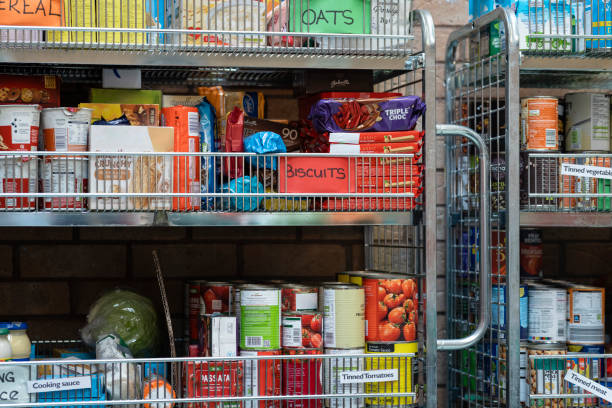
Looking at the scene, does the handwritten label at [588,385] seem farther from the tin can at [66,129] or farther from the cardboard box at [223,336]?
the tin can at [66,129]

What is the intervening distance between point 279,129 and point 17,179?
0.70m

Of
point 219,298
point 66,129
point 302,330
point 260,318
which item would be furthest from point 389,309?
point 66,129

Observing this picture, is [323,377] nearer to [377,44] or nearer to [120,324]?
[120,324]

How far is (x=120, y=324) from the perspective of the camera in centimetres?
212

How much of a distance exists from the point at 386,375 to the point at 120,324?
28.9 inches

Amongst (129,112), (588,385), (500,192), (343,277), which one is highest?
(129,112)

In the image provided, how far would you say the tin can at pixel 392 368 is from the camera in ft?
6.57

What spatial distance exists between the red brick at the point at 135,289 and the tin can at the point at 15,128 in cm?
74

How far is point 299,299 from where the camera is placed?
2.01 metres

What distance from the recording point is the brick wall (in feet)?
8.11

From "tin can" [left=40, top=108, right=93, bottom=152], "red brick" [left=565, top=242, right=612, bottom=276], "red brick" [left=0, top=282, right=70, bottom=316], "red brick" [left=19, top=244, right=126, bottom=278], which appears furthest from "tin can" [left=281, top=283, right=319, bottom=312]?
"red brick" [left=565, top=242, right=612, bottom=276]

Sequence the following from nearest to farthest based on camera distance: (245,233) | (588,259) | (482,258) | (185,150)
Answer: (185,150) < (482,258) < (245,233) < (588,259)

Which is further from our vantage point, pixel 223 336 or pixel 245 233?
pixel 245 233

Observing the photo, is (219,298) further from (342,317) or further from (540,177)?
(540,177)
